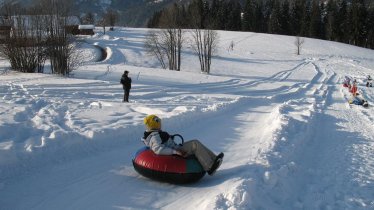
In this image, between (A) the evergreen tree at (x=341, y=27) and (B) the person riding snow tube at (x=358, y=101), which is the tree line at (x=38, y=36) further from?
(A) the evergreen tree at (x=341, y=27)

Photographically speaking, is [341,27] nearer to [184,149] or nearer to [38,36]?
[38,36]

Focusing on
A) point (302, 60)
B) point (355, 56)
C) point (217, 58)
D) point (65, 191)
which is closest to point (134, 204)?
point (65, 191)

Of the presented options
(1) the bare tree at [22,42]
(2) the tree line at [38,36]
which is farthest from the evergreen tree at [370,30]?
(1) the bare tree at [22,42]

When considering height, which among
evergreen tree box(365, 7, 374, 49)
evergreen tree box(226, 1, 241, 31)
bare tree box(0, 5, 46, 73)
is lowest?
bare tree box(0, 5, 46, 73)

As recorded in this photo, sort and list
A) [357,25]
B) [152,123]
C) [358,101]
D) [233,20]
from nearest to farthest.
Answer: [152,123] < [358,101] < [357,25] < [233,20]

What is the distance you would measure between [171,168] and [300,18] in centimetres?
9484

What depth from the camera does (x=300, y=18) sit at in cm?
9469

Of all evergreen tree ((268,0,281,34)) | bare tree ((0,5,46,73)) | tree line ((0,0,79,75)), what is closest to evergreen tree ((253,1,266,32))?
evergreen tree ((268,0,281,34))

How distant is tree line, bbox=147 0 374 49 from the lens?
281 ft

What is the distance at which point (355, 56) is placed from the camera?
218ft

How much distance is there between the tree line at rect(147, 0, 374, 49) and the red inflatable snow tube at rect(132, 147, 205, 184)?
2820 inches

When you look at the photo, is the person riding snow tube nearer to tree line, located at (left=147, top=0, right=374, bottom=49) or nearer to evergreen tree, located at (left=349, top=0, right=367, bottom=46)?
tree line, located at (left=147, top=0, right=374, bottom=49)

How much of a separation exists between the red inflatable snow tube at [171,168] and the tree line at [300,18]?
71639 mm

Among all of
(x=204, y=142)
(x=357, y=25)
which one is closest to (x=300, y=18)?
(x=357, y=25)
